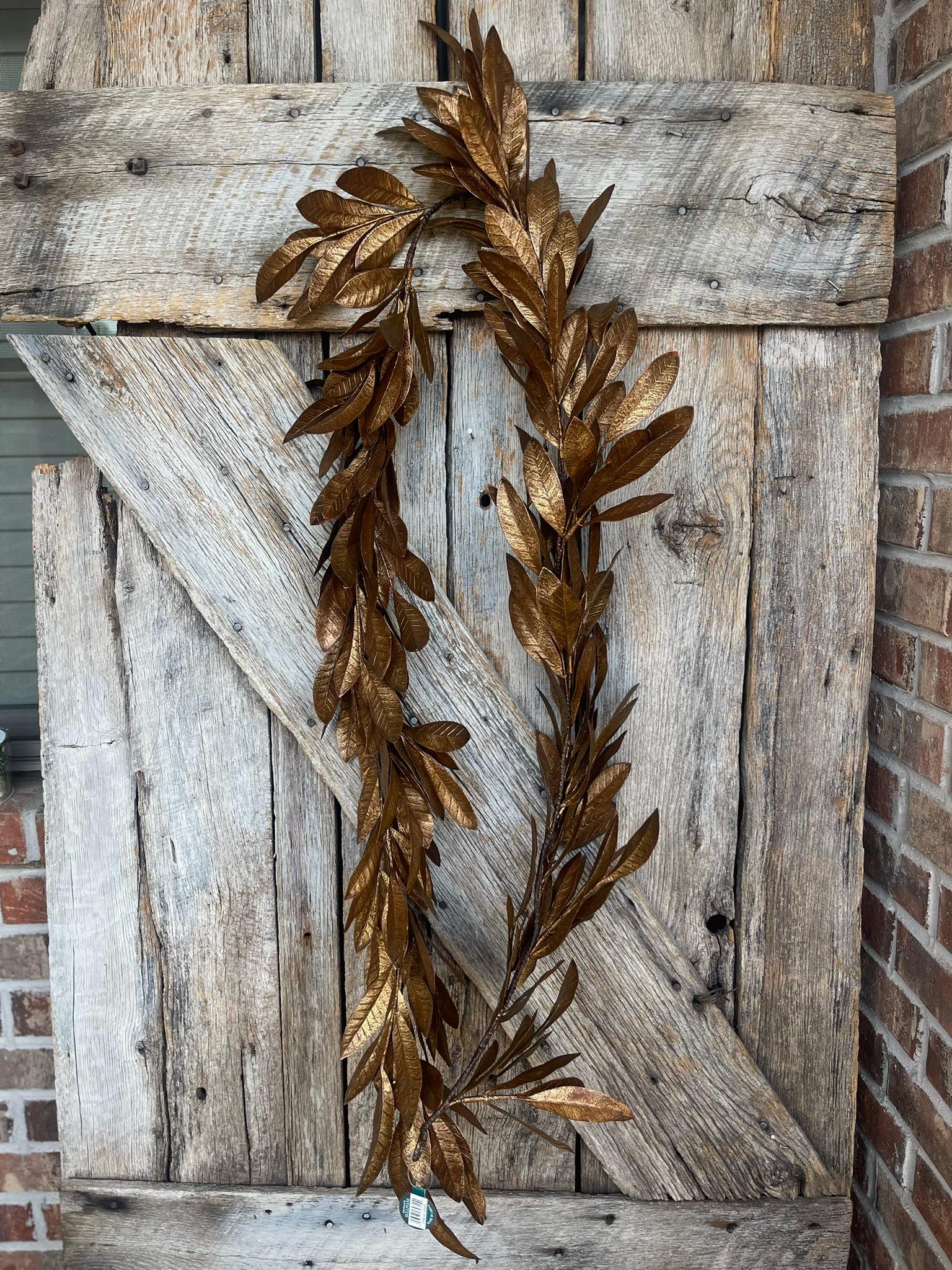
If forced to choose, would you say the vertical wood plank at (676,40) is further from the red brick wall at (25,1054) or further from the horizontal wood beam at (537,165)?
the red brick wall at (25,1054)

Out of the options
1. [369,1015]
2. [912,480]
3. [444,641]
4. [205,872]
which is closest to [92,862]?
[205,872]

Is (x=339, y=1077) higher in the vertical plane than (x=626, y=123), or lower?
lower

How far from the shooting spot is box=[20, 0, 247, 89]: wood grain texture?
37.9 inches

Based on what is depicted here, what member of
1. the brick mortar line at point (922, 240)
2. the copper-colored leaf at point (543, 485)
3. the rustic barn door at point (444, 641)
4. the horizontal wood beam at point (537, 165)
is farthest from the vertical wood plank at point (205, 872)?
the brick mortar line at point (922, 240)

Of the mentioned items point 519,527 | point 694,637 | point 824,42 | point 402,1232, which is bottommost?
point 402,1232

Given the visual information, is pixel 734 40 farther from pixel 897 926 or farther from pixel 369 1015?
pixel 369 1015

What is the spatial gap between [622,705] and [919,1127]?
1.91 ft

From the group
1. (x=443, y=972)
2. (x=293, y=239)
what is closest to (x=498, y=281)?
(x=293, y=239)

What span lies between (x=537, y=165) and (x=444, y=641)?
54 cm

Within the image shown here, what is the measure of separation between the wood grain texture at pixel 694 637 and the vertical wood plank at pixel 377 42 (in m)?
0.41

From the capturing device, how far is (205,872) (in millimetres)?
1067

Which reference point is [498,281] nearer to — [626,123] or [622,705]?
[626,123]

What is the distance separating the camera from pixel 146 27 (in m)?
0.97

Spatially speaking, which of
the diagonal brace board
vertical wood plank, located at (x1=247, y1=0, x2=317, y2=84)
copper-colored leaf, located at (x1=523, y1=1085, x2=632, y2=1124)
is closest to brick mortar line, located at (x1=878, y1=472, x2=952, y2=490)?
the diagonal brace board
